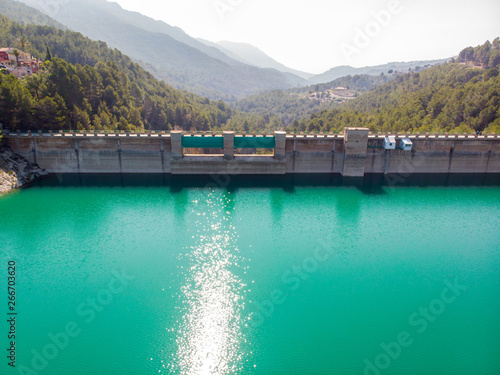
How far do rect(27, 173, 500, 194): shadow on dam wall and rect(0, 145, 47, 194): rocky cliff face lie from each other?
152cm

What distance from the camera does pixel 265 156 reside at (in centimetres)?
6175

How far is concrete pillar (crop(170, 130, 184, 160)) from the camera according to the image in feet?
191

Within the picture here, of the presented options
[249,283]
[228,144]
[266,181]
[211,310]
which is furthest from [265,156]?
[211,310]

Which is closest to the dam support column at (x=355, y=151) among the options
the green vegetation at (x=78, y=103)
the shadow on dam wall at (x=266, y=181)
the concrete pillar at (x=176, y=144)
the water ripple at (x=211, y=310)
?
the shadow on dam wall at (x=266, y=181)

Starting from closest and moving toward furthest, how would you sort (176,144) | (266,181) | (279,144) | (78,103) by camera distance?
(176,144)
(266,181)
(279,144)
(78,103)

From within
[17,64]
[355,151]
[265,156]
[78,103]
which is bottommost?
[265,156]

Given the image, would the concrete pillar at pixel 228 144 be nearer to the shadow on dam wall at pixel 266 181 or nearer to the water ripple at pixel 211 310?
the shadow on dam wall at pixel 266 181

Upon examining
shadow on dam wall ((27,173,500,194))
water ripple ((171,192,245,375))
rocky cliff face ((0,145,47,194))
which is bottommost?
water ripple ((171,192,245,375))

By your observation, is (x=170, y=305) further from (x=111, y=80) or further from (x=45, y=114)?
(x=111, y=80)

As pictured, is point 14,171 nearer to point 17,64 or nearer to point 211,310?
point 211,310

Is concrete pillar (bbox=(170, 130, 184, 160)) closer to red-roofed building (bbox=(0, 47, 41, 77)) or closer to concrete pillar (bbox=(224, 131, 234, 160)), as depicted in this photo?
concrete pillar (bbox=(224, 131, 234, 160))

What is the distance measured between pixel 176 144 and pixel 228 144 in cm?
891

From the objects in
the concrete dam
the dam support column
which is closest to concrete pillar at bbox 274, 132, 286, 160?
the concrete dam

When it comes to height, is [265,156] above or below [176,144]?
below
